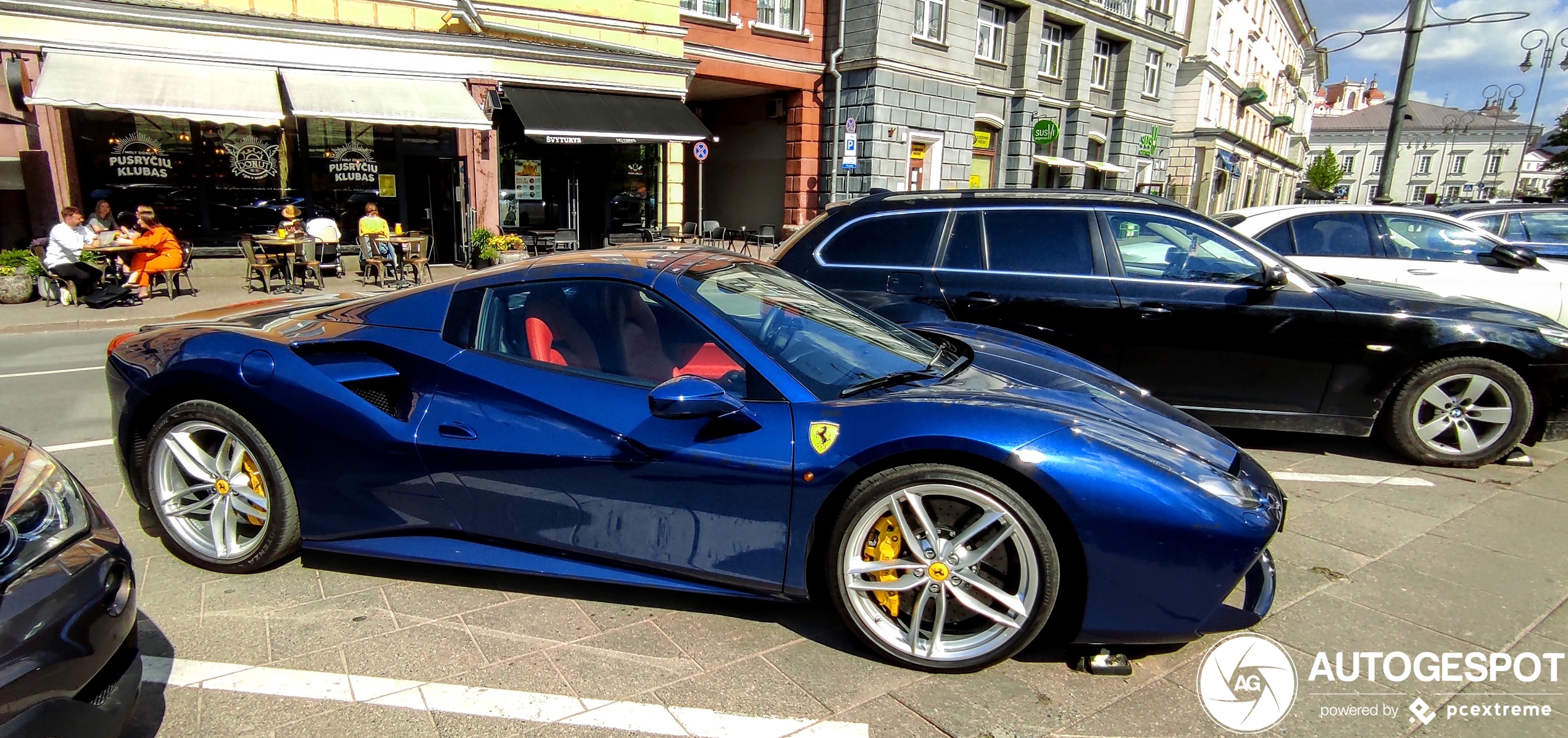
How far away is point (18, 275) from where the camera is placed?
1120cm

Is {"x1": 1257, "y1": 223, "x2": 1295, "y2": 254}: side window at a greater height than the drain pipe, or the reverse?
the drain pipe

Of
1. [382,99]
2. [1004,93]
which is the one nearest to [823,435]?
[382,99]

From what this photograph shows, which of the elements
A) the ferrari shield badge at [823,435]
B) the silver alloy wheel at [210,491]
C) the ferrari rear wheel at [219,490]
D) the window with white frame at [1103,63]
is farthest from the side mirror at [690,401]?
the window with white frame at [1103,63]

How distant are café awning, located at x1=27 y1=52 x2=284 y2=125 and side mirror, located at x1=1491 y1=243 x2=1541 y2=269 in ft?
49.0

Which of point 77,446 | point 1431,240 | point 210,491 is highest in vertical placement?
point 1431,240

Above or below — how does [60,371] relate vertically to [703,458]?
below

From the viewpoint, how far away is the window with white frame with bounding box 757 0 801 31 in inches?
828

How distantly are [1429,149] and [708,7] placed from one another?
103468 millimetres

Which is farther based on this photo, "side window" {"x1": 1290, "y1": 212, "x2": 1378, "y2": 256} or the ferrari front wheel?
"side window" {"x1": 1290, "y1": 212, "x2": 1378, "y2": 256}

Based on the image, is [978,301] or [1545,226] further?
Answer: [1545,226]

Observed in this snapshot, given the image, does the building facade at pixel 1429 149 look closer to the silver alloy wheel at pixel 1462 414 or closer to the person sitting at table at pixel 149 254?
the silver alloy wheel at pixel 1462 414

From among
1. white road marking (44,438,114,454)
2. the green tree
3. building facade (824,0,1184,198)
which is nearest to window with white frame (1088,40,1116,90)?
building facade (824,0,1184,198)

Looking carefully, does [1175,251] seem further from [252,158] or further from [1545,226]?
[252,158]

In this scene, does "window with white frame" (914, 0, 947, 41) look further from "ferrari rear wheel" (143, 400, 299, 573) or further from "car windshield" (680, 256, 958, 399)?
"ferrari rear wheel" (143, 400, 299, 573)
